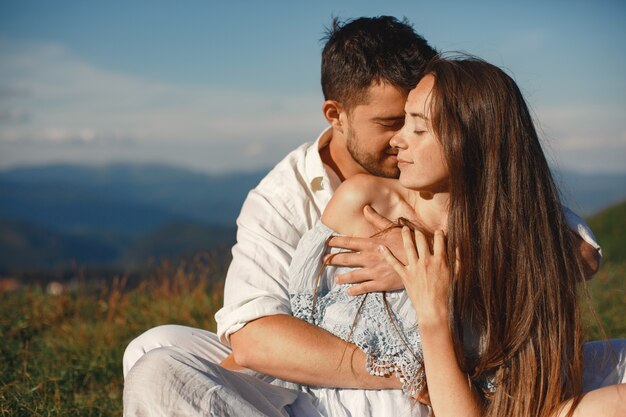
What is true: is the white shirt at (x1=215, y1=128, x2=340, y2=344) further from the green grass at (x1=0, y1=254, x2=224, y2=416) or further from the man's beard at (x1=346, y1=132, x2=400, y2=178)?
the green grass at (x1=0, y1=254, x2=224, y2=416)

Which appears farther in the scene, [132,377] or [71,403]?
[71,403]

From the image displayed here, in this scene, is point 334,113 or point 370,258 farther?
point 334,113

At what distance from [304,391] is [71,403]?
74.0 inches

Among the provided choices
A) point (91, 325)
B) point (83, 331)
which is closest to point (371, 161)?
point (83, 331)

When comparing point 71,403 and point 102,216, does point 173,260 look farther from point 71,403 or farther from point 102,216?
point 102,216

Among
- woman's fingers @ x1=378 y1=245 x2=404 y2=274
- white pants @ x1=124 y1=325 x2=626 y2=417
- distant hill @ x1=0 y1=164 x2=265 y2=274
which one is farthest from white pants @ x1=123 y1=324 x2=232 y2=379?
distant hill @ x1=0 y1=164 x2=265 y2=274

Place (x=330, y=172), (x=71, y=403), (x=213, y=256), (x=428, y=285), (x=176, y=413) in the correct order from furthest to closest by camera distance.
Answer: (x=213, y=256)
(x=71, y=403)
(x=330, y=172)
(x=428, y=285)
(x=176, y=413)

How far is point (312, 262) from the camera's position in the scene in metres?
3.06

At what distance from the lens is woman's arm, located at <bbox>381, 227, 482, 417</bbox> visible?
268 cm

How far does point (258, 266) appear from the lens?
334cm

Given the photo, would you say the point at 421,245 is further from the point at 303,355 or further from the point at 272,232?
→ the point at 272,232

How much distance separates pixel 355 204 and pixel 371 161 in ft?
2.35

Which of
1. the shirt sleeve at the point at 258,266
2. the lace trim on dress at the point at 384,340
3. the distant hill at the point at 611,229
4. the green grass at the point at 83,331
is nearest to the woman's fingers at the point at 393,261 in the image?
the lace trim on dress at the point at 384,340

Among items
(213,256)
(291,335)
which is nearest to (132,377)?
(291,335)
